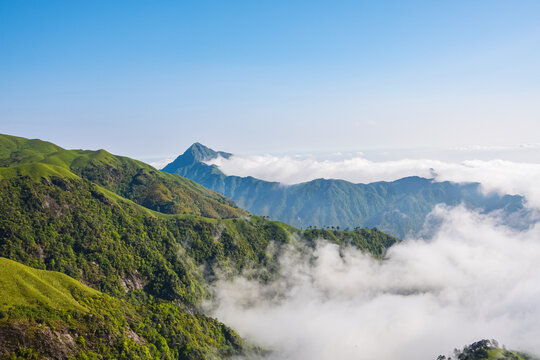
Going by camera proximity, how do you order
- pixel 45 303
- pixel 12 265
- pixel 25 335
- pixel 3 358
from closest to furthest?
1. pixel 3 358
2. pixel 25 335
3. pixel 45 303
4. pixel 12 265

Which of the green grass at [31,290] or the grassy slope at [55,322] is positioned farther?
the green grass at [31,290]

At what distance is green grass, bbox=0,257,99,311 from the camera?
146 metres

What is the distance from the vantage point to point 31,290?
509ft

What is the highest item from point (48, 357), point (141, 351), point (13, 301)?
point (13, 301)

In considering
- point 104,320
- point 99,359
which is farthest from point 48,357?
point 104,320

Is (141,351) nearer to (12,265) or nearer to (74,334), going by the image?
(74,334)

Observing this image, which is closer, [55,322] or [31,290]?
[55,322]

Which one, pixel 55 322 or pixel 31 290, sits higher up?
pixel 31 290

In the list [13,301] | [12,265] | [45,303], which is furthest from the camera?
[12,265]

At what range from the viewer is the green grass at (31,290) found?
146125mm

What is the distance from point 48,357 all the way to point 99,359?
27.6m

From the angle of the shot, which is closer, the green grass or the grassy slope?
the grassy slope

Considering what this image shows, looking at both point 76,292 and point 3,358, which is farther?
point 76,292

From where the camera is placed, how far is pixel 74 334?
152 metres
